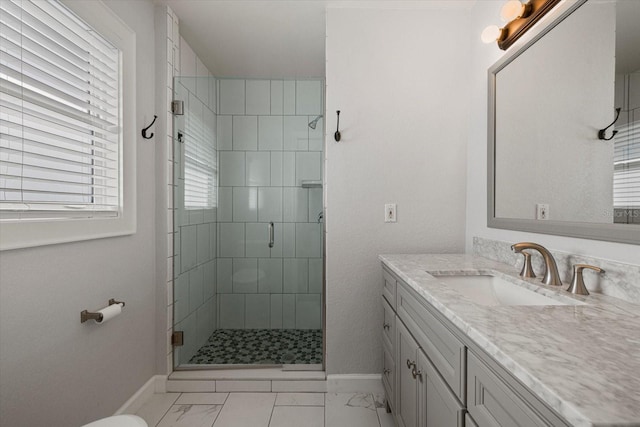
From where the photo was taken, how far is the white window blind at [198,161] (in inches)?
86.0

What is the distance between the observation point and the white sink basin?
1218 mm

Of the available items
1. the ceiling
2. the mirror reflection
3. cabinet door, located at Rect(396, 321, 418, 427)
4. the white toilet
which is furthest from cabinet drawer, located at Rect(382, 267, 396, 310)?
the ceiling

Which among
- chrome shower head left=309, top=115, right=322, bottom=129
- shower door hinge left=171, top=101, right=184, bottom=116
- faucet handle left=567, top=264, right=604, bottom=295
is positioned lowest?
faucet handle left=567, top=264, right=604, bottom=295

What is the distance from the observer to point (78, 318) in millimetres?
1361

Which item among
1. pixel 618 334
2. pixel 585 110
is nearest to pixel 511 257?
pixel 585 110

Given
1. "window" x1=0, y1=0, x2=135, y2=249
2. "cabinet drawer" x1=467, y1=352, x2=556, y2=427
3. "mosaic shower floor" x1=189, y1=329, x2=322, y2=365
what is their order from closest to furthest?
1. "cabinet drawer" x1=467, y1=352, x2=556, y2=427
2. "window" x1=0, y1=0, x2=135, y2=249
3. "mosaic shower floor" x1=189, y1=329, x2=322, y2=365

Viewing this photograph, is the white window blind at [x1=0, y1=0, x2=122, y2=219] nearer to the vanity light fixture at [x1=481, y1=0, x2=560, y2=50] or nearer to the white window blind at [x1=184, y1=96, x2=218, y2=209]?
the white window blind at [x1=184, y1=96, x2=218, y2=209]

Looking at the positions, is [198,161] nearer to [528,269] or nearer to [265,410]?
[265,410]

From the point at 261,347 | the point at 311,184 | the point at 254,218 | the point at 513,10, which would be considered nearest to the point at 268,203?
the point at 254,218

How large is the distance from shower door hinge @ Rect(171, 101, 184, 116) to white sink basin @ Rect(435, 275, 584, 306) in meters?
1.88

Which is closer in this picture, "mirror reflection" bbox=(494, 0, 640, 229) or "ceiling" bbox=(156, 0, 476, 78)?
"mirror reflection" bbox=(494, 0, 640, 229)

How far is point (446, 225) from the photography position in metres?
2.00

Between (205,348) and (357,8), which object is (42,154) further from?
(357,8)

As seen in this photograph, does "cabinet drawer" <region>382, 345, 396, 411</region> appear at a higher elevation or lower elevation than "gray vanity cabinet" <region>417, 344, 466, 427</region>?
lower
